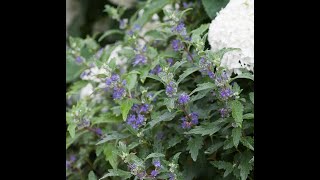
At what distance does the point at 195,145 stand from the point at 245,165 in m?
0.14

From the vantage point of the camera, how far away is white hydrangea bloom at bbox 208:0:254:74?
154 cm

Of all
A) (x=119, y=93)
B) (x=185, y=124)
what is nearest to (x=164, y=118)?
(x=185, y=124)

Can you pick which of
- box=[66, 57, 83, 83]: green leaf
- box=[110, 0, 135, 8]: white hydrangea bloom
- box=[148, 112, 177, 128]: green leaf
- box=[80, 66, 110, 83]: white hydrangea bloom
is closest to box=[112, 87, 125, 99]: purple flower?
box=[148, 112, 177, 128]: green leaf

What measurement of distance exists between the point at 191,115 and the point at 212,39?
29cm

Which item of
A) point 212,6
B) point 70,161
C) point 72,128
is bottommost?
point 70,161

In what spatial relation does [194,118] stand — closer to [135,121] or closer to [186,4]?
Answer: [135,121]

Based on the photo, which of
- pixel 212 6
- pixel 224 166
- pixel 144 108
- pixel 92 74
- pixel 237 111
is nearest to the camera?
pixel 237 111

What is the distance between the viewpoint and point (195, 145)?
142 centimetres
